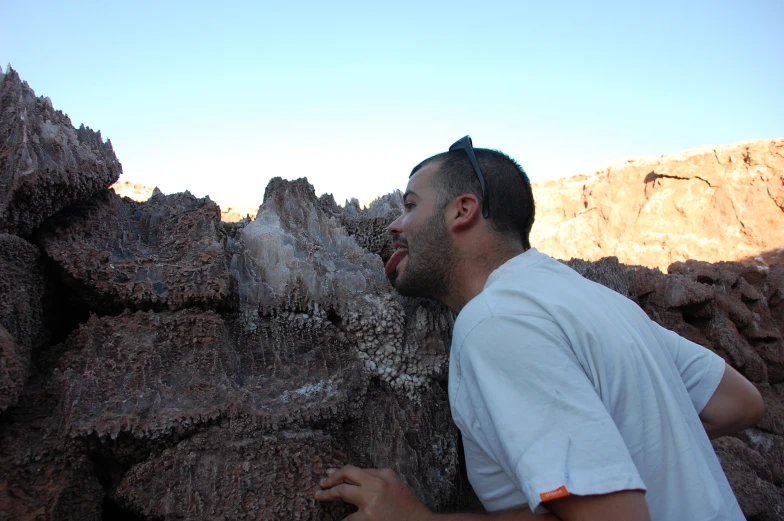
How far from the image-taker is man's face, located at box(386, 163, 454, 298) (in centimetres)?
170

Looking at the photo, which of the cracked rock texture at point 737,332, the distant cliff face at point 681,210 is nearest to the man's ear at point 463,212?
the cracked rock texture at point 737,332

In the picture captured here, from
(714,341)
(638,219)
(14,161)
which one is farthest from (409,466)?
(638,219)

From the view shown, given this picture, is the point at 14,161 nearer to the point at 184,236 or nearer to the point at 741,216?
the point at 184,236

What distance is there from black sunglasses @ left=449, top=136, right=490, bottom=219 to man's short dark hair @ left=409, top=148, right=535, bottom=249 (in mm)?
12

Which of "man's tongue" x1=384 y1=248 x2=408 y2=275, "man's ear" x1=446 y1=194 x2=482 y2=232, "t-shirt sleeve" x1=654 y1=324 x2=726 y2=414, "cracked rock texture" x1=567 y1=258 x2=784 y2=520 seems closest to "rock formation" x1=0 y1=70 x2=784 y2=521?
"man's tongue" x1=384 y1=248 x2=408 y2=275

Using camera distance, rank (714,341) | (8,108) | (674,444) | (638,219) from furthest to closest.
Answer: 1. (638,219)
2. (714,341)
3. (8,108)
4. (674,444)

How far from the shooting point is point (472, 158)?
170cm

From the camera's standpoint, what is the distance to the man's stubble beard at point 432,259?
1.69 m

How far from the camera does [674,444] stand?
4.08ft

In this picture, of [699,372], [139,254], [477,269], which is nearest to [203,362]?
[139,254]

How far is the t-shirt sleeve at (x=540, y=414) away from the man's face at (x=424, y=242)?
0.47 meters

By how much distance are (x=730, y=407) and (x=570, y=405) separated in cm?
91

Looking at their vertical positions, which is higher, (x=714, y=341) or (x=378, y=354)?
(x=378, y=354)

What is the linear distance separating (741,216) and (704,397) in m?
14.1
